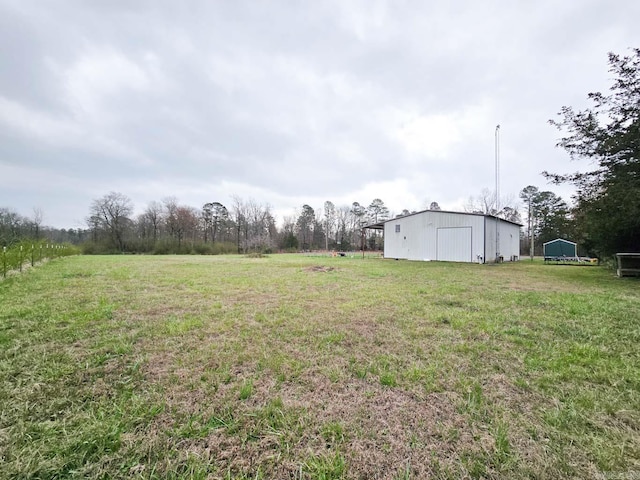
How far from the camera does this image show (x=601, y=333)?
10.8 ft

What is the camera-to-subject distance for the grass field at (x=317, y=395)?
1306 mm

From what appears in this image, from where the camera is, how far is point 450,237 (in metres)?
16.1

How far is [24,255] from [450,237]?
2210 cm

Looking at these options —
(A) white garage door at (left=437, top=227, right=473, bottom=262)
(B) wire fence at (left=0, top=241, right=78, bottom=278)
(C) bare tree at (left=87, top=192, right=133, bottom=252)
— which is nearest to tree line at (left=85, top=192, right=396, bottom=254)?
(C) bare tree at (left=87, top=192, right=133, bottom=252)

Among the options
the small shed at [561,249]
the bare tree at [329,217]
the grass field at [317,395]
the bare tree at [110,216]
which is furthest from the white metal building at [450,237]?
the bare tree at [110,216]

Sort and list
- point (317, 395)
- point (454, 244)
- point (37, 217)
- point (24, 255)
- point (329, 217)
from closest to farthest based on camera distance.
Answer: point (317, 395) < point (24, 255) < point (454, 244) < point (37, 217) < point (329, 217)

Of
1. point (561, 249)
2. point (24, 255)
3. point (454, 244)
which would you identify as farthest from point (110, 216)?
point (561, 249)

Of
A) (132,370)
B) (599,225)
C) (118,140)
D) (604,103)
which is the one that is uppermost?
(118,140)

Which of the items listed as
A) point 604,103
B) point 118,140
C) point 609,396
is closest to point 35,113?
point 118,140

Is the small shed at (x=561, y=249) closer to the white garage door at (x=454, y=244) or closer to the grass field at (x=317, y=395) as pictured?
the white garage door at (x=454, y=244)

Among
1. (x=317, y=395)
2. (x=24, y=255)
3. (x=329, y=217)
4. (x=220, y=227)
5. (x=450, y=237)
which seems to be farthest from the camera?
(x=329, y=217)

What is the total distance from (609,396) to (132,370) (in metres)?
4.04

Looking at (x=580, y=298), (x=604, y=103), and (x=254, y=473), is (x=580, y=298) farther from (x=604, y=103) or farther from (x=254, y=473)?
(x=604, y=103)

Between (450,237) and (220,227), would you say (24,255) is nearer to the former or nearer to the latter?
(450,237)
